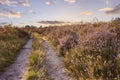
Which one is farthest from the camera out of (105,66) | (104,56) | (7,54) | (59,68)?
(7,54)

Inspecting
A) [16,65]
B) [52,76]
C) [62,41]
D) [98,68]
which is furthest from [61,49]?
[98,68]

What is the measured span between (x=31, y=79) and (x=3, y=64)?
13.3 feet

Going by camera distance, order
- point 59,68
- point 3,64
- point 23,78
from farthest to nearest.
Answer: point 3,64 < point 59,68 < point 23,78

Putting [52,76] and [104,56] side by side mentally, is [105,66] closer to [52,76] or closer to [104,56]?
[104,56]

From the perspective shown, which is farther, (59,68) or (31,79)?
(59,68)

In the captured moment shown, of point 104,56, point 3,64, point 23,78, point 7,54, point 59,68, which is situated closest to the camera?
point 104,56

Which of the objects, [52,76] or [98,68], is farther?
[52,76]

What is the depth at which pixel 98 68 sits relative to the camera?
8.09 m

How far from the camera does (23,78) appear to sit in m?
9.97

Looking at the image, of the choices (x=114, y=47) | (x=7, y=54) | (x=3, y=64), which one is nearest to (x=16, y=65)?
(x=3, y=64)

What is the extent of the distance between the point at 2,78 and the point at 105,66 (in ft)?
16.1

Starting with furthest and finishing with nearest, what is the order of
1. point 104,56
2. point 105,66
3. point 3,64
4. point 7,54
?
point 7,54
point 3,64
point 104,56
point 105,66

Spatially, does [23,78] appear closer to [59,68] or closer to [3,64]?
[59,68]

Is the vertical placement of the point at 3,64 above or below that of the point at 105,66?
below
